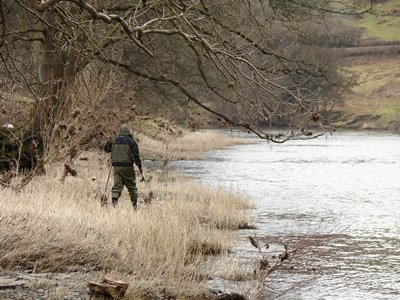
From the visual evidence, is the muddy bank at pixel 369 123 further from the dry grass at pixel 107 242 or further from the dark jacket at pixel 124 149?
the dry grass at pixel 107 242

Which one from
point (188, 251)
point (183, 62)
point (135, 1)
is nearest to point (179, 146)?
point (183, 62)

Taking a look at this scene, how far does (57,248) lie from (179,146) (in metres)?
24.9

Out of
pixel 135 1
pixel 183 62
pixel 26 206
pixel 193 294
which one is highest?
pixel 135 1

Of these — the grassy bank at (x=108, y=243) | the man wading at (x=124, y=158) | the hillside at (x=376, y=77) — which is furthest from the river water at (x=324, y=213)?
the hillside at (x=376, y=77)

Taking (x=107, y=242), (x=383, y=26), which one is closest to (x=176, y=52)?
(x=107, y=242)

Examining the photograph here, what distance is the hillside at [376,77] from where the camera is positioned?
67.4 metres

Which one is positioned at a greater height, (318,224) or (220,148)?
(220,148)

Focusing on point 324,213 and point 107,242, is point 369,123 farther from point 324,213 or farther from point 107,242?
point 107,242

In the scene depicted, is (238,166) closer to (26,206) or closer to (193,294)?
(26,206)

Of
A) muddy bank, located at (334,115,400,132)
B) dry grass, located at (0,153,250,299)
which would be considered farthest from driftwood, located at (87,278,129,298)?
muddy bank, located at (334,115,400,132)

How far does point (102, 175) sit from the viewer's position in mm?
14297

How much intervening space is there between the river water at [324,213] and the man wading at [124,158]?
2357mm

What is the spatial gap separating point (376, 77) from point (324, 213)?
74043 mm

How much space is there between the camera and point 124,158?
35.5 ft
